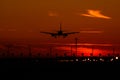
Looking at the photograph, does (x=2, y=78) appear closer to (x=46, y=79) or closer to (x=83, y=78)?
(x=46, y=79)

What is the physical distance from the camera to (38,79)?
7712 cm

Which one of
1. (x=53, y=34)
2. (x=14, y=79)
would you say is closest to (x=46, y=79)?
(x=14, y=79)

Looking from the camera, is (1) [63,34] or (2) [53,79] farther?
(1) [63,34]

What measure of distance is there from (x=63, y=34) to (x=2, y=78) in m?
77.3

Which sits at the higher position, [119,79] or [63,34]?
[63,34]

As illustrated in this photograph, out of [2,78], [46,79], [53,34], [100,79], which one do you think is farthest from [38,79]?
[53,34]

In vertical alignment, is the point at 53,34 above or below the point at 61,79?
above

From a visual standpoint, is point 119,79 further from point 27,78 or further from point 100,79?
point 27,78

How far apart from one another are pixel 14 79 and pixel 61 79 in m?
9.30

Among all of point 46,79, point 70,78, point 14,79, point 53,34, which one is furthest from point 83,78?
point 53,34

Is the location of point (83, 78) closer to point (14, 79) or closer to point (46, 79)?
point (46, 79)

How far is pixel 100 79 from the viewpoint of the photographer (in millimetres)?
78250

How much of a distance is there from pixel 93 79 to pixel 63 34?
7490 centimetres

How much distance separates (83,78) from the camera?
80.4 metres
